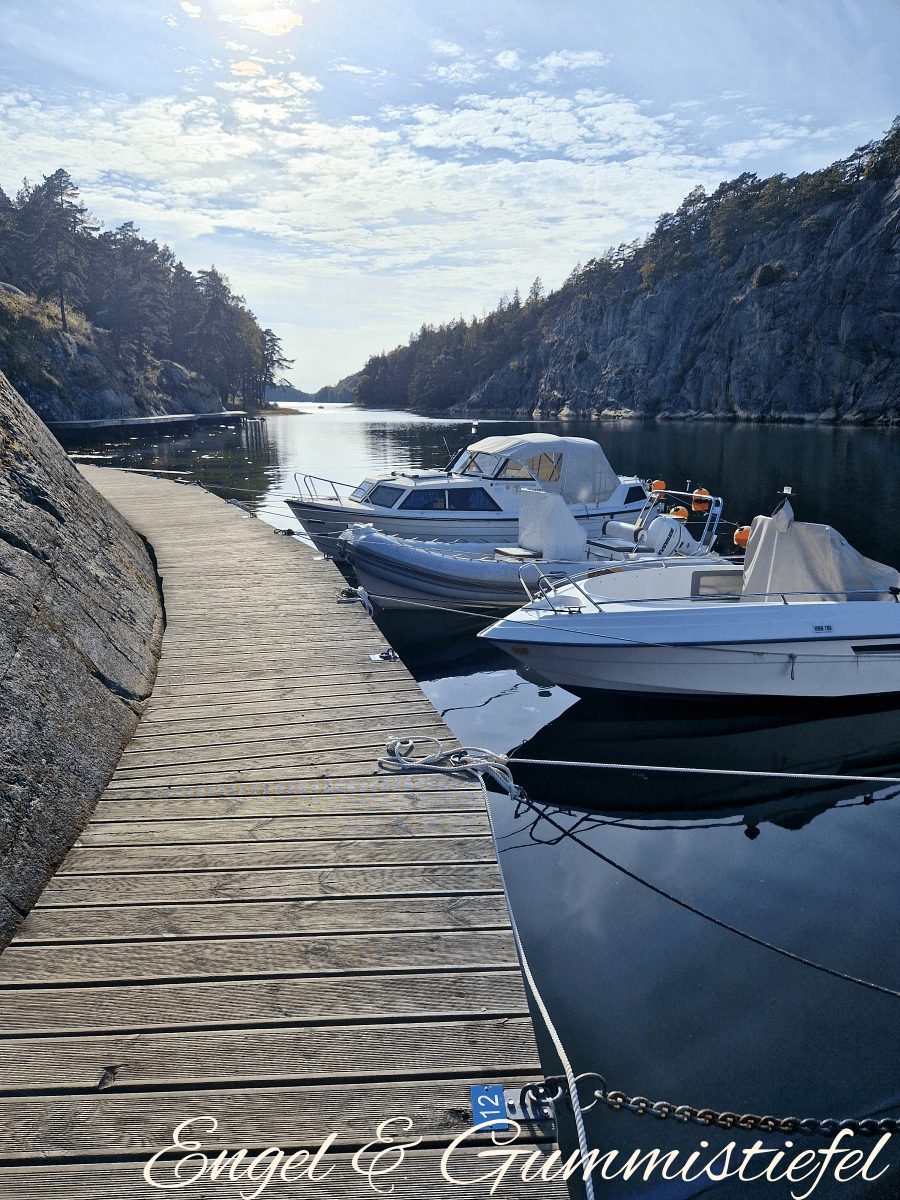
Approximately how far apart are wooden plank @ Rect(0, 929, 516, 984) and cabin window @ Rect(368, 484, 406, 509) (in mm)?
13472

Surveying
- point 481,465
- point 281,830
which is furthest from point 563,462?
point 281,830

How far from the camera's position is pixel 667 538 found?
47.2 feet

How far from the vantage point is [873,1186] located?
357 cm

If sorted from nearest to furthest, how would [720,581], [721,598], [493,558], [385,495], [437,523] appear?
[721,598] → [720,581] → [493,558] → [437,523] → [385,495]

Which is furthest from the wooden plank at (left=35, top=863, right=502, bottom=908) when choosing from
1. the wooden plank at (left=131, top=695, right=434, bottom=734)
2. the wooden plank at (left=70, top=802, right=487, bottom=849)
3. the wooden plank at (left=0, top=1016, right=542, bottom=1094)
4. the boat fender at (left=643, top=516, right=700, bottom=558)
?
the boat fender at (left=643, top=516, right=700, bottom=558)

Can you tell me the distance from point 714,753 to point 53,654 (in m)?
7.19

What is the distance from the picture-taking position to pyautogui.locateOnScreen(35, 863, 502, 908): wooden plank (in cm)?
371

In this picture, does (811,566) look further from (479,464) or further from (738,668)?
(479,464)

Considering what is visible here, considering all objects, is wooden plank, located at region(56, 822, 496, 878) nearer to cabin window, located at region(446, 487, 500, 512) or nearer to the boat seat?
the boat seat

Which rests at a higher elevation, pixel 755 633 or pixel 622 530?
pixel 622 530

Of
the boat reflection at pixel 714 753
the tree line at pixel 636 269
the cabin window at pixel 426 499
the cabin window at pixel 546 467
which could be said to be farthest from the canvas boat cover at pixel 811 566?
the tree line at pixel 636 269

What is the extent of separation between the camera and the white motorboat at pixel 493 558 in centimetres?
1315

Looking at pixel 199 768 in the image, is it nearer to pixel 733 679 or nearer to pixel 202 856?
pixel 202 856

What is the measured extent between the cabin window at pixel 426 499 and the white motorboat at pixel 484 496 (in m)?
0.02
